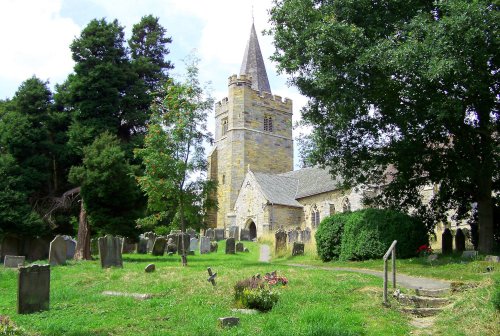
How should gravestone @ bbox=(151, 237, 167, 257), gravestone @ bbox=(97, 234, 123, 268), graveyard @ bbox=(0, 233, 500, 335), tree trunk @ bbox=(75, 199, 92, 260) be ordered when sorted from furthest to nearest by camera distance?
1. gravestone @ bbox=(151, 237, 167, 257)
2. tree trunk @ bbox=(75, 199, 92, 260)
3. gravestone @ bbox=(97, 234, 123, 268)
4. graveyard @ bbox=(0, 233, 500, 335)

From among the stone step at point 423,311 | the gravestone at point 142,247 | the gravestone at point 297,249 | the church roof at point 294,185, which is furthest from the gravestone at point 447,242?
the church roof at point 294,185

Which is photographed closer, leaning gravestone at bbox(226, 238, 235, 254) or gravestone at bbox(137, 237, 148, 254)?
leaning gravestone at bbox(226, 238, 235, 254)

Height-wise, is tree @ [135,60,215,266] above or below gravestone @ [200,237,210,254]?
above

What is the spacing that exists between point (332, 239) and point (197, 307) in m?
11.4

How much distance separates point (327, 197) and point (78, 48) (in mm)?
23409

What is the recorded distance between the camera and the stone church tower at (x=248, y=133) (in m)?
53.0

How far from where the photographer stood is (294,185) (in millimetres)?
48031

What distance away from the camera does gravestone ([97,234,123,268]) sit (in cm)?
1644

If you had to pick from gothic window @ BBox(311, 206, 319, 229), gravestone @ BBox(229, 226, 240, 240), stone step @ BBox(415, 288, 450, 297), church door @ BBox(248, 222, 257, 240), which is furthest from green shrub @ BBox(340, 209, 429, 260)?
church door @ BBox(248, 222, 257, 240)

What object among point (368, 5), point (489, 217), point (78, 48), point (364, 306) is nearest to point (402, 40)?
point (368, 5)

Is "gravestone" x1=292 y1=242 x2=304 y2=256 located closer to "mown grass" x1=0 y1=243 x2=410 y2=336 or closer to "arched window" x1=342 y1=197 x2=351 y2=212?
"mown grass" x1=0 y1=243 x2=410 y2=336

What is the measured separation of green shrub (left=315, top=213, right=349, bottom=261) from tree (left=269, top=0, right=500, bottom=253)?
1827 mm

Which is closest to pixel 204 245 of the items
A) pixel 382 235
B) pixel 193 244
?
pixel 193 244

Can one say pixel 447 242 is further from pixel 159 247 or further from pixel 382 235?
pixel 159 247
